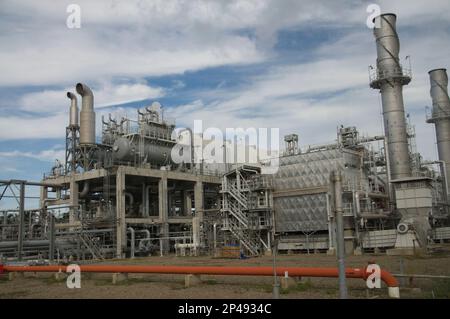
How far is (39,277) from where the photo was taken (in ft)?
80.4

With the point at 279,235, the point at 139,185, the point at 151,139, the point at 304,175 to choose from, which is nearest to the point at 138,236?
the point at 139,185

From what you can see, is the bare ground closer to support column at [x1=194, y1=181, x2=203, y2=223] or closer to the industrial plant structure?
the industrial plant structure

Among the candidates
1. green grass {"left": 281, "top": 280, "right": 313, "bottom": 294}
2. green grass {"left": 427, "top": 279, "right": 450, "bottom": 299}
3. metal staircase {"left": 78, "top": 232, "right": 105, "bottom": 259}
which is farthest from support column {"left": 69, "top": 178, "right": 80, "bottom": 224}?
green grass {"left": 427, "top": 279, "right": 450, "bottom": 299}

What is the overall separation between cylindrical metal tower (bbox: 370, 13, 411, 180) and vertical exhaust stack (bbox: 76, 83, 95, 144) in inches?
1328

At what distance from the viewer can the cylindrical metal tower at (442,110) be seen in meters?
60.2

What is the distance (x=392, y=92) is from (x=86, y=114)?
3592 centimetres

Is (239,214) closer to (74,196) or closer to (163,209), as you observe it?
(163,209)

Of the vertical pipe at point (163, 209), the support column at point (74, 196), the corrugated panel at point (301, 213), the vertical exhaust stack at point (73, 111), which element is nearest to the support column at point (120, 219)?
the vertical pipe at point (163, 209)

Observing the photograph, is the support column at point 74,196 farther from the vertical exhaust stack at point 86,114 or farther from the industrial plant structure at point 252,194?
the vertical exhaust stack at point 86,114

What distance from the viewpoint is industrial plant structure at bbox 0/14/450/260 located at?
42.9m

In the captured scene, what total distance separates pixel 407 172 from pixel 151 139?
1232 inches

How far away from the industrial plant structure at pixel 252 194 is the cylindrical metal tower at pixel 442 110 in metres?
0.13
